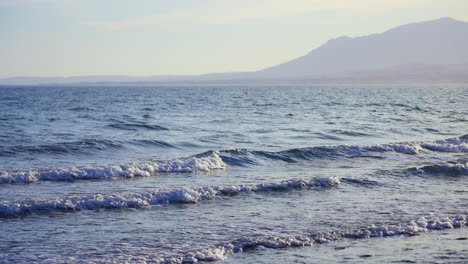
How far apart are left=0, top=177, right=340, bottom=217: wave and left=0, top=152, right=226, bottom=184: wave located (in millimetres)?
3920

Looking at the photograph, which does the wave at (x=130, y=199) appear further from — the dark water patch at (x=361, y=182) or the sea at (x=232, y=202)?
the dark water patch at (x=361, y=182)

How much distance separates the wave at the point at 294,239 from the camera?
461 inches

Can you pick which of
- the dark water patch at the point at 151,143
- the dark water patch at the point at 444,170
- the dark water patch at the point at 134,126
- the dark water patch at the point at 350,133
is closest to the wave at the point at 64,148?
the dark water patch at the point at 151,143

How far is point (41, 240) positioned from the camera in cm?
1277

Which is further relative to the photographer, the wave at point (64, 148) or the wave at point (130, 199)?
the wave at point (64, 148)

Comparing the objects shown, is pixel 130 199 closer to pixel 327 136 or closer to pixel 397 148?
pixel 397 148

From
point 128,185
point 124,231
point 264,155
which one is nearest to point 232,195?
point 128,185

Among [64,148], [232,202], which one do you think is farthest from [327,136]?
[232,202]

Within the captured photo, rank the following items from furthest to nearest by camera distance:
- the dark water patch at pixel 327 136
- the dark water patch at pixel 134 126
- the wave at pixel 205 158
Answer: the dark water patch at pixel 134 126 → the dark water patch at pixel 327 136 → the wave at pixel 205 158

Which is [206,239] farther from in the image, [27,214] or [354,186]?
[354,186]

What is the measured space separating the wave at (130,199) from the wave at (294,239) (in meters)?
4.30

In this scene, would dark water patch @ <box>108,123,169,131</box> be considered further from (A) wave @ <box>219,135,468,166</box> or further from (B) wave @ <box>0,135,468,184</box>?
(A) wave @ <box>219,135,468,166</box>

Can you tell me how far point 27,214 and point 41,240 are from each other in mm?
2517

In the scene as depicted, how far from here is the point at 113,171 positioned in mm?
21312
